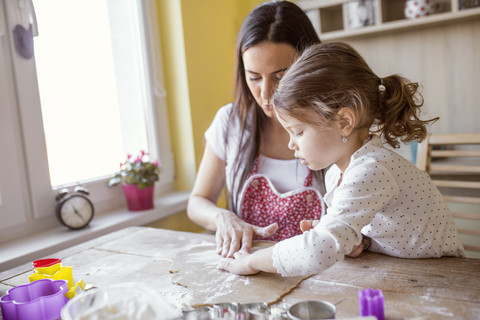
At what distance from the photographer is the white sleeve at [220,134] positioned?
5.24ft

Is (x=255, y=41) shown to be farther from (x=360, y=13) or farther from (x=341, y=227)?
(x=360, y=13)

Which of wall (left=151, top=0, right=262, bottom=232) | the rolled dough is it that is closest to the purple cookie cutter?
the rolled dough

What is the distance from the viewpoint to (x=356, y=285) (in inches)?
33.1

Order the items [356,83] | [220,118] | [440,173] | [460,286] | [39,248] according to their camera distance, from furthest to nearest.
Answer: [440,173], [220,118], [39,248], [356,83], [460,286]

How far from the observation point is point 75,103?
1758 millimetres

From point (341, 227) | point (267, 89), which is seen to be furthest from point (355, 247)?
point (267, 89)

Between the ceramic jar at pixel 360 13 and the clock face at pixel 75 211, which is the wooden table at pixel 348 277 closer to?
the clock face at pixel 75 211

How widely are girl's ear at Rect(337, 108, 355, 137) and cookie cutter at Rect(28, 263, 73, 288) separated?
67 cm

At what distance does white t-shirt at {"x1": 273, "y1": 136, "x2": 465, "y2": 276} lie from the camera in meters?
0.81

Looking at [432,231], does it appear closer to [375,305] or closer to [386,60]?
[375,305]

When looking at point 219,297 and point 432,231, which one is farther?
point 432,231

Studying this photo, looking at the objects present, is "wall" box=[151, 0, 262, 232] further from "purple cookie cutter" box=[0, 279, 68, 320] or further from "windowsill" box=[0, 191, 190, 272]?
"purple cookie cutter" box=[0, 279, 68, 320]

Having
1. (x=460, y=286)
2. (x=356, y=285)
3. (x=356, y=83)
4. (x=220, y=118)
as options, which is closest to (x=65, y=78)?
(x=220, y=118)

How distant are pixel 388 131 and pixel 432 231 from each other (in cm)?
25
